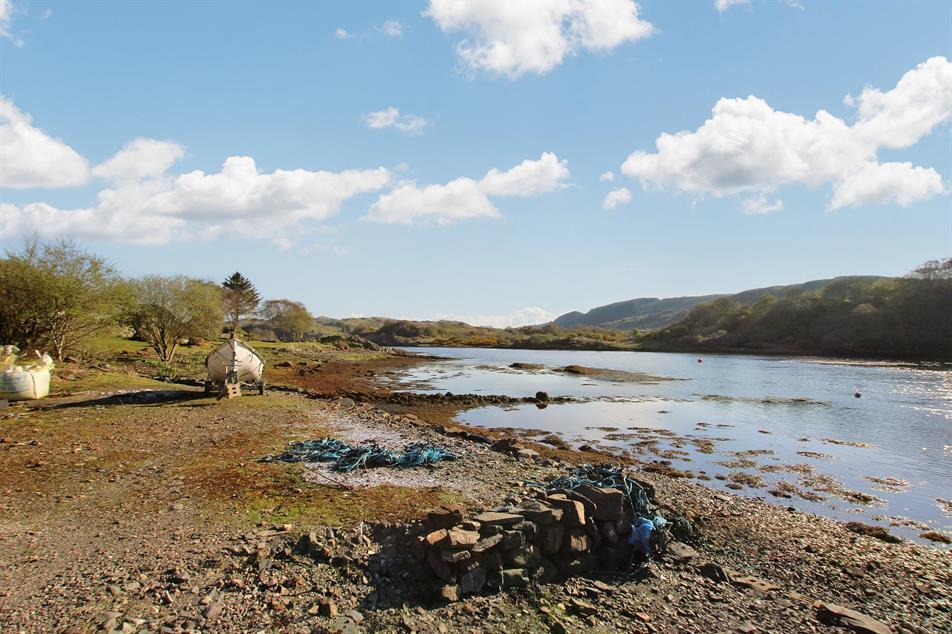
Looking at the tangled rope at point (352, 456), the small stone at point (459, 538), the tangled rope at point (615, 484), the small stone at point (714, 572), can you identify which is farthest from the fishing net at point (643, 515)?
the tangled rope at point (352, 456)

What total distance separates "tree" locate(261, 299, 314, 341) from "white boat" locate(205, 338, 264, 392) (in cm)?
8236

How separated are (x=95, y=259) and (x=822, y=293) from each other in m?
153

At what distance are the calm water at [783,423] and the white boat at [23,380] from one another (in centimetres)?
1911

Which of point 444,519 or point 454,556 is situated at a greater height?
point 444,519

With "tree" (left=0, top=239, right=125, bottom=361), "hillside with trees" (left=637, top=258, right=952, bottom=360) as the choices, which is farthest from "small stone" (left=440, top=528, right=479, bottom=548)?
"hillside with trees" (left=637, top=258, right=952, bottom=360)

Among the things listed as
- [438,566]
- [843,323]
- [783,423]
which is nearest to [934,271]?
[843,323]

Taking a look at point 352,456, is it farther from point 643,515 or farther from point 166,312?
point 166,312

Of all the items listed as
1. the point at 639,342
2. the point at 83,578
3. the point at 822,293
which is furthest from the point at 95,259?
the point at 822,293

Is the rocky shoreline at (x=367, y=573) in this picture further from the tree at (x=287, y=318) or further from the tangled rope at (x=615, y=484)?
the tree at (x=287, y=318)

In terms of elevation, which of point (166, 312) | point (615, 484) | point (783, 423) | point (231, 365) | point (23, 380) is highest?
point (166, 312)

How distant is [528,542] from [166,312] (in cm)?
4109

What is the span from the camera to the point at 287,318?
4109 inches

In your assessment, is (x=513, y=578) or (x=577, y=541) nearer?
(x=513, y=578)

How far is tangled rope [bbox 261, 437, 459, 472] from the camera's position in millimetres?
13359
